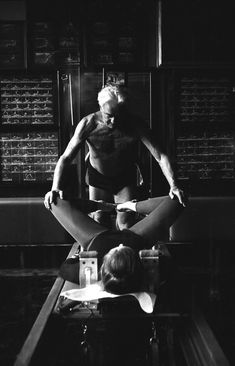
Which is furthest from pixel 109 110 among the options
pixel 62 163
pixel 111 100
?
pixel 62 163

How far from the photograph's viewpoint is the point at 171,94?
214 inches

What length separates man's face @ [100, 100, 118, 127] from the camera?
364 cm

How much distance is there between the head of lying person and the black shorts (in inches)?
51.9

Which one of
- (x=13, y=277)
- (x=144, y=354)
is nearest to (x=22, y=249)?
(x=13, y=277)

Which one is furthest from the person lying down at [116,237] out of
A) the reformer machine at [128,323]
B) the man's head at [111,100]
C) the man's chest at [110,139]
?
the man's head at [111,100]

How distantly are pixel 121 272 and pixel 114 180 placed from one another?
1447 mm

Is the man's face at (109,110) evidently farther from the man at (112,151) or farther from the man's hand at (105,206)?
the man's hand at (105,206)

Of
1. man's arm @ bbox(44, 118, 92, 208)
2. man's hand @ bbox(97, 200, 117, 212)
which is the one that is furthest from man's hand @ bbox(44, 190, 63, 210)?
man's hand @ bbox(97, 200, 117, 212)

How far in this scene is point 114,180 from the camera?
13.3ft

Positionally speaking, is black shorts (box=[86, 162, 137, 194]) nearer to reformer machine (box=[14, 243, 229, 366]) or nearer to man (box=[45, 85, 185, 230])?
man (box=[45, 85, 185, 230])

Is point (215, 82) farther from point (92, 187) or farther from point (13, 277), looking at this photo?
point (13, 277)

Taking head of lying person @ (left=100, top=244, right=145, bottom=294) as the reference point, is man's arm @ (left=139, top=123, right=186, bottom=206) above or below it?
above

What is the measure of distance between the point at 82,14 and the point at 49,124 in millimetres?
1636

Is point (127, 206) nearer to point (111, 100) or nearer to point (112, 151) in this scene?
point (112, 151)
